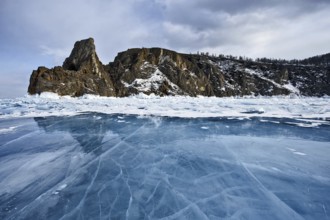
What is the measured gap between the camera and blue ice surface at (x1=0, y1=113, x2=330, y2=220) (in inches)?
113

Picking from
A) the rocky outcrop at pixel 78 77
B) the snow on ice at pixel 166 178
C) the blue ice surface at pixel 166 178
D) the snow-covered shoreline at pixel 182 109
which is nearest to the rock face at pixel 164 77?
the rocky outcrop at pixel 78 77

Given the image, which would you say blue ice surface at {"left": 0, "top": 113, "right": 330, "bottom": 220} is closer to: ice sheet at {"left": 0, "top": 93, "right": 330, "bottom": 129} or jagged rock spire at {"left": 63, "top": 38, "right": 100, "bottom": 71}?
ice sheet at {"left": 0, "top": 93, "right": 330, "bottom": 129}

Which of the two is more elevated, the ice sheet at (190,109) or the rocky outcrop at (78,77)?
the rocky outcrop at (78,77)

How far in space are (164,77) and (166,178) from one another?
64.9m

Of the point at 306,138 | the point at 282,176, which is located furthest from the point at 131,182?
the point at 306,138

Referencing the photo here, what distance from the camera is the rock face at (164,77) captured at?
49.4 metres

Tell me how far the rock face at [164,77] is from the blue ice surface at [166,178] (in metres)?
45.3

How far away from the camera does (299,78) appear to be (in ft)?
341

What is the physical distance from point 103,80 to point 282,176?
5599 centimetres

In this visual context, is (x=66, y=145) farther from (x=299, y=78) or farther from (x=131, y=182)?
(x=299, y=78)

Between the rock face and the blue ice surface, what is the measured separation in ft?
149

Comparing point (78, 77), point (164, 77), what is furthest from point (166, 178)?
point (164, 77)

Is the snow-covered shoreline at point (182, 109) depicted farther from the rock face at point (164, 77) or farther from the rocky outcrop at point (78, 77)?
the rock face at point (164, 77)

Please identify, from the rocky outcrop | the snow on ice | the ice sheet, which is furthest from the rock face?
the snow on ice
